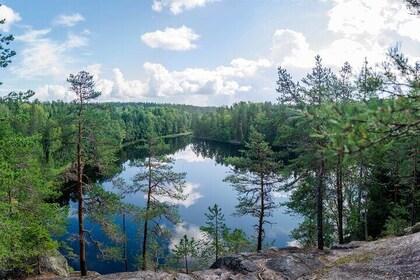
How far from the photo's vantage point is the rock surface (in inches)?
454

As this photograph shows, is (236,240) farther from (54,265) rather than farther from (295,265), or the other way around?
(54,265)

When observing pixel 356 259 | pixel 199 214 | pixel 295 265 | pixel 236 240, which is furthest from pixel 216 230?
pixel 199 214

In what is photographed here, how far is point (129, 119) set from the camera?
435 feet

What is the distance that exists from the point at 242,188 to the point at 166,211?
5.16 meters

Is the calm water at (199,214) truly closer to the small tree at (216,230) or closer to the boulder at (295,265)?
the small tree at (216,230)

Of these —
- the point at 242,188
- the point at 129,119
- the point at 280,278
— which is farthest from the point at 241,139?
the point at 280,278

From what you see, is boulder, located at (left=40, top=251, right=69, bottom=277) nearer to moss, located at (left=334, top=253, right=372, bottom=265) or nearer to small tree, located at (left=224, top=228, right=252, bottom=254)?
small tree, located at (left=224, top=228, right=252, bottom=254)

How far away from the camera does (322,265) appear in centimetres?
1380

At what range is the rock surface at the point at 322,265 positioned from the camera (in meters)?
11.5

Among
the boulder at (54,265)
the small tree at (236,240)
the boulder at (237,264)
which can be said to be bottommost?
the boulder at (54,265)

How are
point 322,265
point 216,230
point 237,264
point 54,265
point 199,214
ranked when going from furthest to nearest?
point 199,214 < point 216,230 < point 54,265 < point 237,264 < point 322,265

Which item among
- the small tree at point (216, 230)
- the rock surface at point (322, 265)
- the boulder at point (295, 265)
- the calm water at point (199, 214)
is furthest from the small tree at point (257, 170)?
the boulder at point (295, 265)

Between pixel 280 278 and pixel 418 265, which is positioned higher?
pixel 418 265

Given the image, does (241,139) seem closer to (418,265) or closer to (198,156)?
(198,156)
